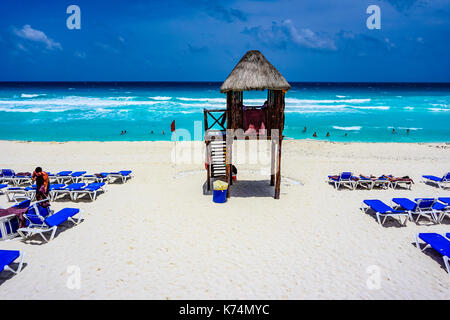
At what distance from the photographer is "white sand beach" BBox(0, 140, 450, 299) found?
6.12 m

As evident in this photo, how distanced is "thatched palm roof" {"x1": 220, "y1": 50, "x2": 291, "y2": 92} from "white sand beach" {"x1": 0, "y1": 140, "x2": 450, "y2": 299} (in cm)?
433

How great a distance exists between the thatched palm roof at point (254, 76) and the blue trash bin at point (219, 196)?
3828 mm

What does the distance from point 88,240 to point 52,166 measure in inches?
415

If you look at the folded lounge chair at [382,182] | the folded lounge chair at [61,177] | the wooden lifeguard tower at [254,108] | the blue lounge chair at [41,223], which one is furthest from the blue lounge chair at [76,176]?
the folded lounge chair at [382,182]

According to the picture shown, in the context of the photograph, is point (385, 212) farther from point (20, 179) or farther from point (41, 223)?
point (20, 179)

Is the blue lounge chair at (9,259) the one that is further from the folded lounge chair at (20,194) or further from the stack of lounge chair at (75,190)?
the folded lounge chair at (20,194)

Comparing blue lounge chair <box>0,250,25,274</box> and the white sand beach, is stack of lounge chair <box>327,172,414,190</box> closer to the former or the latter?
the white sand beach

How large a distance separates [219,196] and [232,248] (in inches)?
127

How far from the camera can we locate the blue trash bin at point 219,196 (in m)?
10.6

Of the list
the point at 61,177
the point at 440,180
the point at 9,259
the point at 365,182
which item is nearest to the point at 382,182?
the point at 365,182

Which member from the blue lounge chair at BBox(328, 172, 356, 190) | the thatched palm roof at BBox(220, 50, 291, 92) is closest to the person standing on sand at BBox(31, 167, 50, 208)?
the thatched palm roof at BBox(220, 50, 291, 92)
